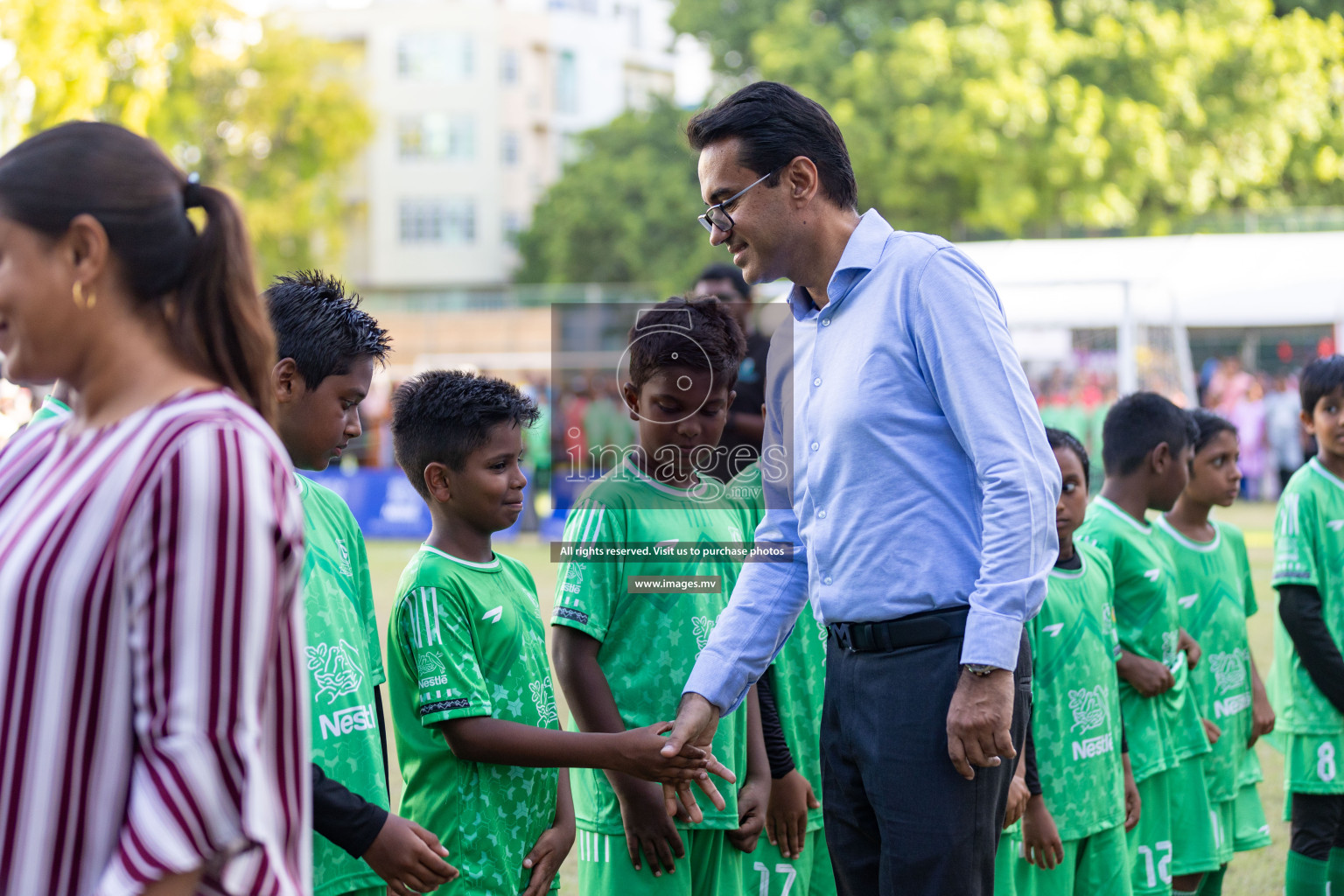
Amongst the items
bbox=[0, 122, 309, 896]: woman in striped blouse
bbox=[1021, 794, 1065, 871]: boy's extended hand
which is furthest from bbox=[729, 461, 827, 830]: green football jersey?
bbox=[0, 122, 309, 896]: woman in striped blouse

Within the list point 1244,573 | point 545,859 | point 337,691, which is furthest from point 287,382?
point 1244,573

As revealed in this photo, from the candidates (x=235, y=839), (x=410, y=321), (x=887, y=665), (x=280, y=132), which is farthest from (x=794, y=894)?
(x=410, y=321)

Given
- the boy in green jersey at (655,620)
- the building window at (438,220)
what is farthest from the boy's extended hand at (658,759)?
the building window at (438,220)

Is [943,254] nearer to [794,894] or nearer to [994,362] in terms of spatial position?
[994,362]

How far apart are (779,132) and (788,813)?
1.94 m

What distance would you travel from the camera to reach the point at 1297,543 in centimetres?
480

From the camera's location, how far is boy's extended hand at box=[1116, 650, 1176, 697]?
4.40 meters

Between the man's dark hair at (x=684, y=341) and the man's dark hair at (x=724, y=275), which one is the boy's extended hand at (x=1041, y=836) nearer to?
the man's dark hair at (x=684, y=341)

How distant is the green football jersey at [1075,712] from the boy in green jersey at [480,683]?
149 cm

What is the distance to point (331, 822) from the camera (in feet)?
8.05

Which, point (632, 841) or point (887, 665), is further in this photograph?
point (632, 841)

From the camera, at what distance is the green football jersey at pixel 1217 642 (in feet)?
16.0

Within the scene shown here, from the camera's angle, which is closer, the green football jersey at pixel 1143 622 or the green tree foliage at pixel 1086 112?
the green football jersey at pixel 1143 622

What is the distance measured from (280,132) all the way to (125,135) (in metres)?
29.1
